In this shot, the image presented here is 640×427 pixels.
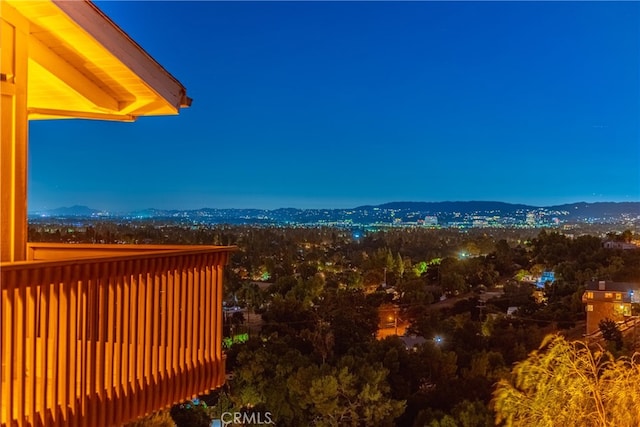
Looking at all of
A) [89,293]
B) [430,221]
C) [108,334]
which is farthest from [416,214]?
[89,293]

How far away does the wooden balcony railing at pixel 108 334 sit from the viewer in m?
2.31

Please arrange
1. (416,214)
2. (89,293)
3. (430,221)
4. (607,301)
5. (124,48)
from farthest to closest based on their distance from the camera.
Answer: (416,214), (430,221), (607,301), (124,48), (89,293)

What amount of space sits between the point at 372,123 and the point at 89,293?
82608mm

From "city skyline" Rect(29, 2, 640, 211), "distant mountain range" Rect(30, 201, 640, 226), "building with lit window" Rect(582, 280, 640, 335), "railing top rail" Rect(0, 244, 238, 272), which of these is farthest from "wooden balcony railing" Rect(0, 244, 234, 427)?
"distant mountain range" Rect(30, 201, 640, 226)

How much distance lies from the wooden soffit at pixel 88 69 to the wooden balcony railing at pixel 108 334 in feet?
3.37

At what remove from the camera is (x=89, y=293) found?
2588 mm

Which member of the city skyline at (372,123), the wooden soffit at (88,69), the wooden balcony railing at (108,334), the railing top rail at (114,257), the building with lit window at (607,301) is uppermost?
the city skyline at (372,123)

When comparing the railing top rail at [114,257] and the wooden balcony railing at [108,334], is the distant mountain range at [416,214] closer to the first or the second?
the railing top rail at [114,257]

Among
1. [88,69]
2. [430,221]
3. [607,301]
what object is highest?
[430,221]

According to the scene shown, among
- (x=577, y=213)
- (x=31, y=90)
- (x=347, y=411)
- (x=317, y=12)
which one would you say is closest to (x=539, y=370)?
(x=31, y=90)

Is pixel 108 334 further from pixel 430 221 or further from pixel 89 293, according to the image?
pixel 430 221

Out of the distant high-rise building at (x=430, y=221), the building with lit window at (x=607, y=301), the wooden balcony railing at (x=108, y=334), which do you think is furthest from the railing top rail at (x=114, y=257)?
the distant high-rise building at (x=430, y=221)

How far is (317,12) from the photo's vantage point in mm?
32969

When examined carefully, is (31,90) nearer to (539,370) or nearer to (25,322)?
(25,322)
